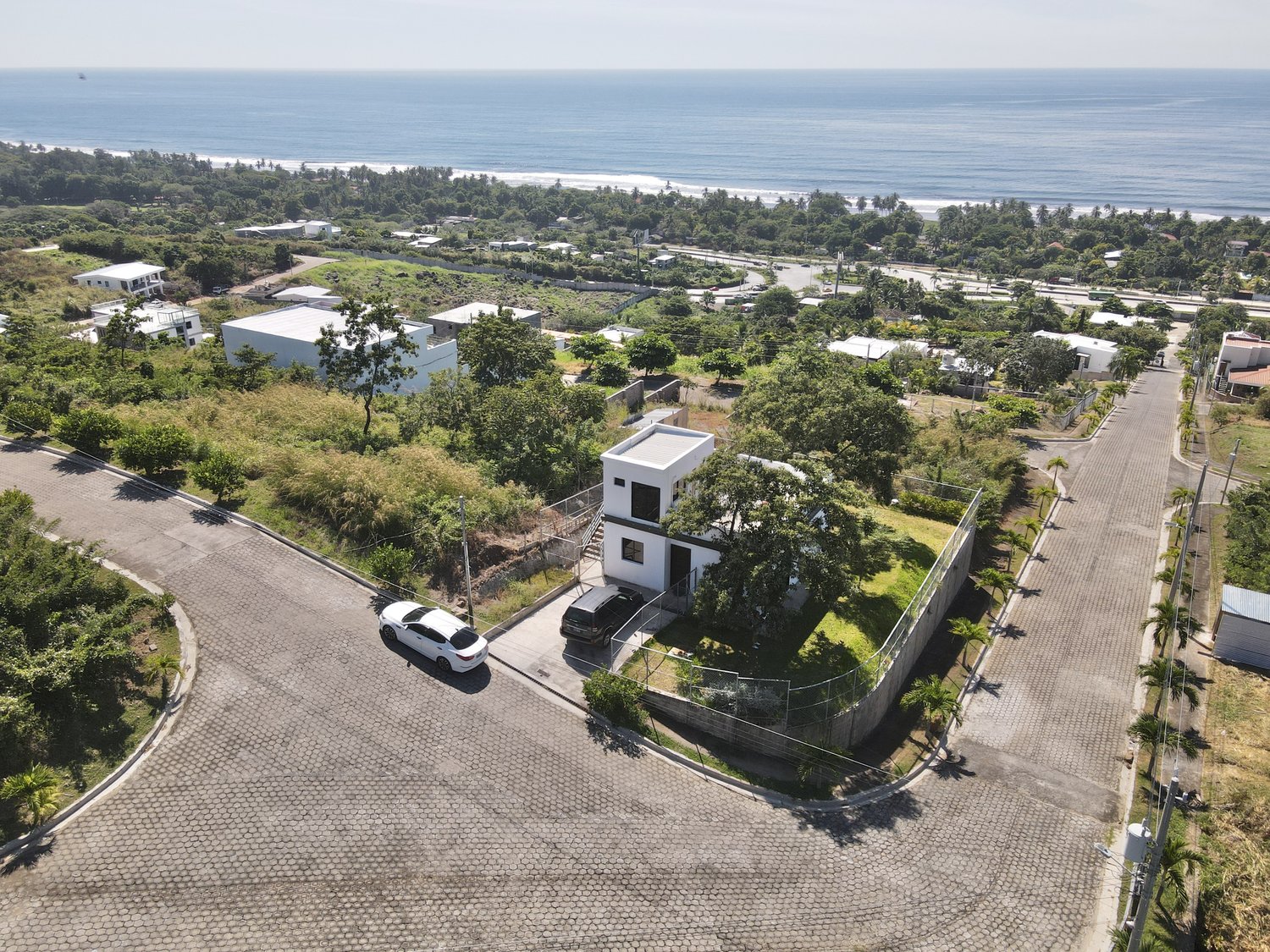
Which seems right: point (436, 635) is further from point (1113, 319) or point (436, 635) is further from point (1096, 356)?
→ point (1113, 319)

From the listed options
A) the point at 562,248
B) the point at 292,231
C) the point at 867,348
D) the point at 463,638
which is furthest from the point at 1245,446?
the point at 292,231

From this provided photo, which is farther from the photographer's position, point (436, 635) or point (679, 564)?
point (679, 564)

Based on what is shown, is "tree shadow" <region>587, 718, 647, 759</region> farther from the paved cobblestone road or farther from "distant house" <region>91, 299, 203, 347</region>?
"distant house" <region>91, 299, 203, 347</region>

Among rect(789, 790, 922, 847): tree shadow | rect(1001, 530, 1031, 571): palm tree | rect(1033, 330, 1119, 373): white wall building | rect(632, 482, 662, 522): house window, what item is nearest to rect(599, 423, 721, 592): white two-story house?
rect(632, 482, 662, 522): house window

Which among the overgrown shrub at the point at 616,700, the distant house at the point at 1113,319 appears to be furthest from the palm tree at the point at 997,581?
the distant house at the point at 1113,319

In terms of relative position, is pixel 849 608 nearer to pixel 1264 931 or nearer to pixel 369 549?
pixel 1264 931

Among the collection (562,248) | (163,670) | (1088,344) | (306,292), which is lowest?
(562,248)
